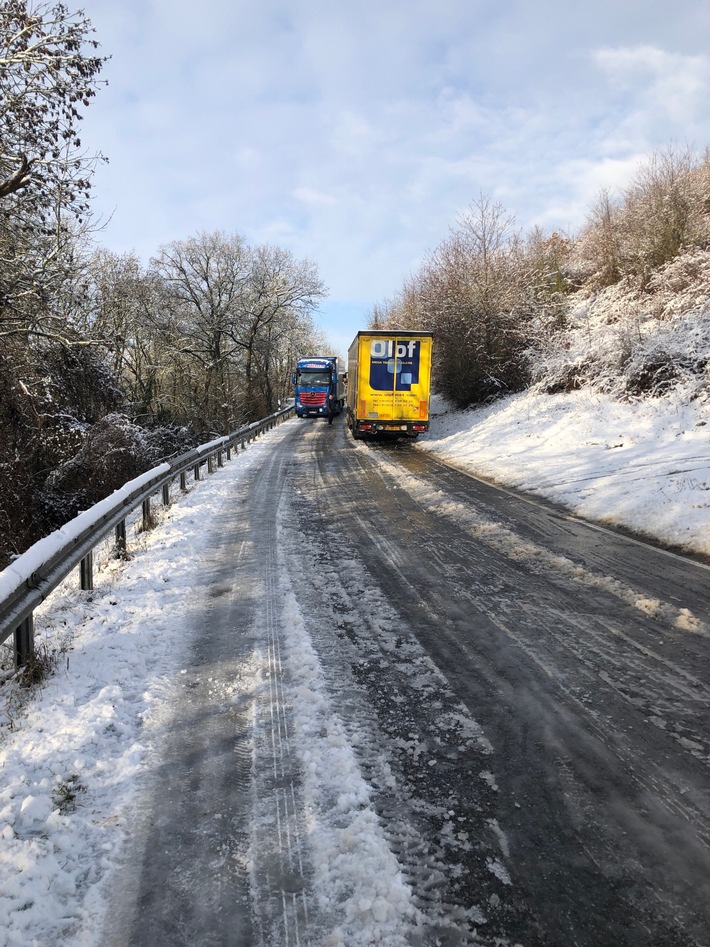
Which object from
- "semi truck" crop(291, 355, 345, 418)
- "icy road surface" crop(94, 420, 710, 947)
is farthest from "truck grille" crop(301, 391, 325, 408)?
"icy road surface" crop(94, 420, 710, 947)

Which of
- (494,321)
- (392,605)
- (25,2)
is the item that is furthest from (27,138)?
(494,321)

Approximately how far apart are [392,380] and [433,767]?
16496mm

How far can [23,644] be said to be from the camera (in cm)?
372

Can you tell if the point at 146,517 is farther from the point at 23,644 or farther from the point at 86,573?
the point at 23,644

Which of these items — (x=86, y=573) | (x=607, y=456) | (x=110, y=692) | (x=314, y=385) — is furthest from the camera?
(x=314, y=385)

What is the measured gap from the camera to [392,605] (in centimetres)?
509

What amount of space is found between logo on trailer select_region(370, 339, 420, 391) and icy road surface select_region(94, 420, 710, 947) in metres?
13.4

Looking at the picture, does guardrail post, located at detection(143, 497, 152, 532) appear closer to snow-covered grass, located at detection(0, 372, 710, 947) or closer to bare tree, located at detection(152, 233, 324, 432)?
snow-covered grass, located at detection(0, 372, 710, 947)

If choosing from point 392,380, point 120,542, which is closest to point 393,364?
point 392,380

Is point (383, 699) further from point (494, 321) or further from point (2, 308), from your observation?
point (494, 321)

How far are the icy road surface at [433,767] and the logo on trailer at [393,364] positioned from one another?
13403mm

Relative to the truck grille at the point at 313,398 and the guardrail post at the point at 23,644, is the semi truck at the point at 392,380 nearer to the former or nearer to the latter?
the guardrail post at the point at 23,644

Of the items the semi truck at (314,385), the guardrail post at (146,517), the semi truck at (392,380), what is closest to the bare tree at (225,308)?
the semi truck at (314,385)

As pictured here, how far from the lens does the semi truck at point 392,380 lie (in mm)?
18453
